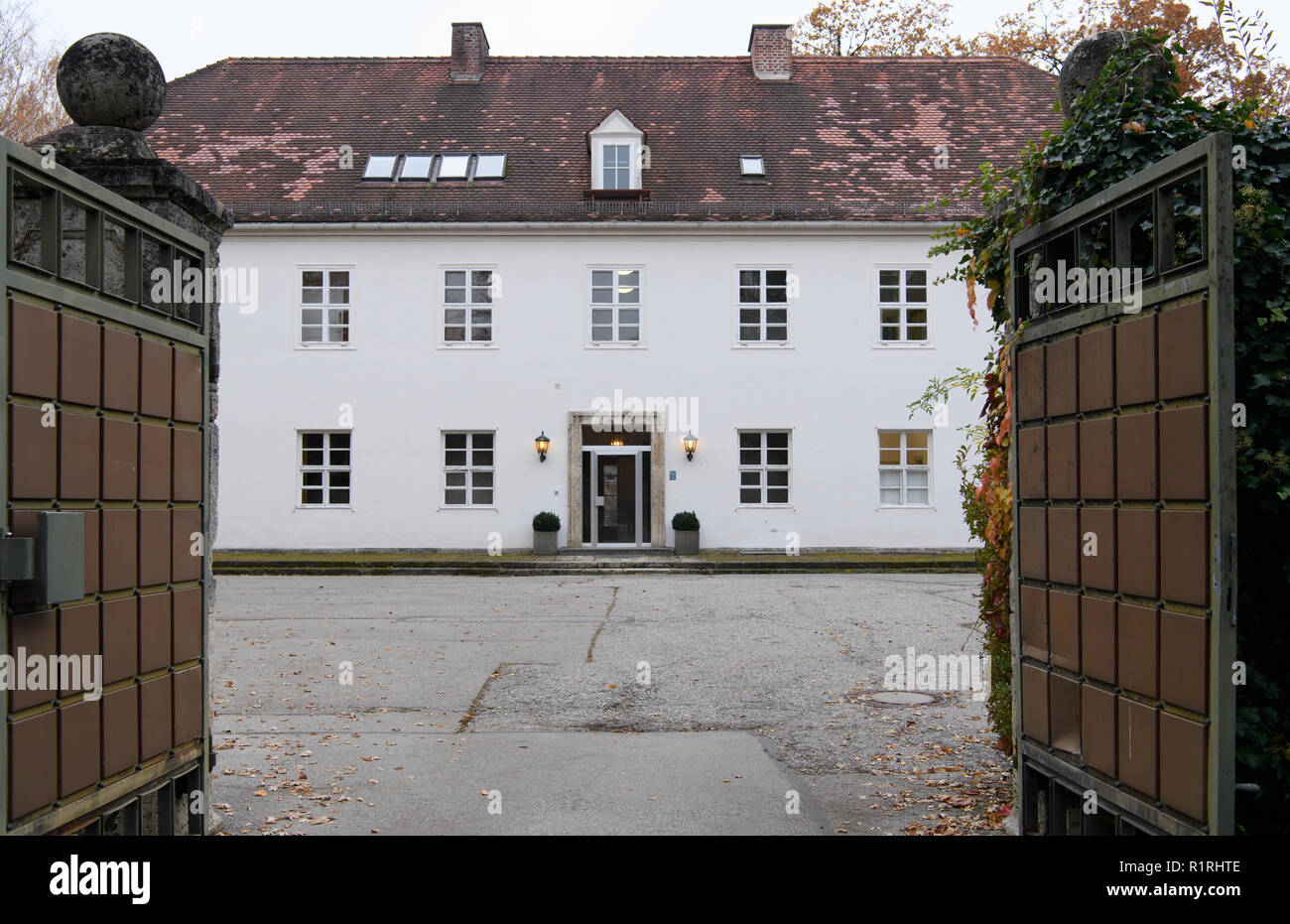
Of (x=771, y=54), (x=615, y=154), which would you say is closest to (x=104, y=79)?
(x=615, y=154)

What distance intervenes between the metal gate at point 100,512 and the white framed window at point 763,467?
19184 mm

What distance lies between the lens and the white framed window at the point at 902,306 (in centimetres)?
2378

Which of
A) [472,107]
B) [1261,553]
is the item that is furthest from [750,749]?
[472,107]

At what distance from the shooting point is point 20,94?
27.4m

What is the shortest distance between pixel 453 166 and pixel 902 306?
10293mm

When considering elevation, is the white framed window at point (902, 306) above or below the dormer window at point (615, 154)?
below

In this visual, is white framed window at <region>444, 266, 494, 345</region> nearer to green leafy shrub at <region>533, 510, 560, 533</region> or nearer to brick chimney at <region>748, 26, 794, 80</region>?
green leafy shrub at <region>533, 510, 560, 533</region>

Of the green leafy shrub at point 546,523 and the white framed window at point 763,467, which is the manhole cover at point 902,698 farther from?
the white framed window at point 763,467

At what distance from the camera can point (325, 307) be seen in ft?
77.6

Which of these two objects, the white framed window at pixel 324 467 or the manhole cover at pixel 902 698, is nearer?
the manhole cover at pixel 902 698

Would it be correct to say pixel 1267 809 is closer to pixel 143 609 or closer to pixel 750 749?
pixel 750 749

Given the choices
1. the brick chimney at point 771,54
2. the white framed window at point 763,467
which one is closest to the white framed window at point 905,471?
the white framed window at point 763,467

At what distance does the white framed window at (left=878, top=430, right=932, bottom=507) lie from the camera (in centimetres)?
2352

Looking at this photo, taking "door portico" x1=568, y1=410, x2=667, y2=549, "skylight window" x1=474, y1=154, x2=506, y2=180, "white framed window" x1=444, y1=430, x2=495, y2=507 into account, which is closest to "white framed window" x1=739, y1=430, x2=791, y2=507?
"door portico" x1=568, y1=410, x2=667, y2=549
